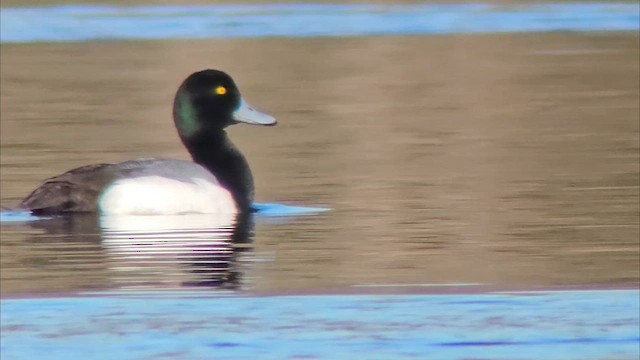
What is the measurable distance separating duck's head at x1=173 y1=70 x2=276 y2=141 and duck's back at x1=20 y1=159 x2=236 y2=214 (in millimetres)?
829

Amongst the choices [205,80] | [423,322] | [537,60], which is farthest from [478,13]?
[423,322]

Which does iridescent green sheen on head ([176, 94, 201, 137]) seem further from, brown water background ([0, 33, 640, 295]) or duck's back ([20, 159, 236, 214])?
duck's back ([20, 159, 236, 214])

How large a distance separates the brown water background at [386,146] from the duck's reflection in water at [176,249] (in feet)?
0.40

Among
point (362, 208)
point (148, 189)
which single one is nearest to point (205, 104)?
point (148, 189)

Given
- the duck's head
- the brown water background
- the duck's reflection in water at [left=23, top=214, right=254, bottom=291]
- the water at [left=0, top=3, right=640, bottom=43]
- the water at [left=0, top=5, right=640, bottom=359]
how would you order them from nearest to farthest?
the water at [left=0, top=5, right=640, bottom=359]
the duck's reflection in water at [left=23, top=214, right=254, bottom=291]
the brown water background
the duck's head
the water at [left=0, top=3, right=640, bottom=43]

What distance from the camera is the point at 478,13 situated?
2361 centimetres

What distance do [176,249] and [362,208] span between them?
160 centimetres

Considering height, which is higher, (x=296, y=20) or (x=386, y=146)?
(x=296, y=20)

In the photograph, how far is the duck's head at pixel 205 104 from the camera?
11.1m

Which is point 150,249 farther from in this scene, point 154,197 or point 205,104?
point 205,104

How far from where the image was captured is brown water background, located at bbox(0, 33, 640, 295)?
8.66 m

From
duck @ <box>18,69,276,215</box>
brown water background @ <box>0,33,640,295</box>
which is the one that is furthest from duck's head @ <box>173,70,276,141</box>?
brown water background @ <box>0,33,640,295</box>

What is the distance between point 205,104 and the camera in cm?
1109

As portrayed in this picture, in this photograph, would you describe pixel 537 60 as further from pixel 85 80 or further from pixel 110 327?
pixel 110 327
